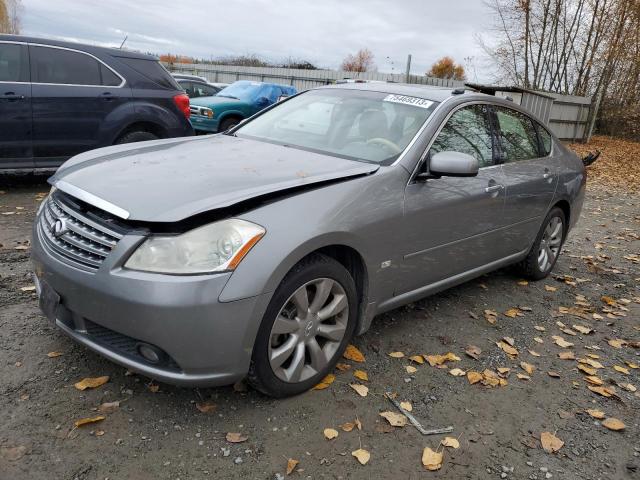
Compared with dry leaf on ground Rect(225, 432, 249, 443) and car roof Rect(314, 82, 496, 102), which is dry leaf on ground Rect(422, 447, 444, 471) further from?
car roof Rect(314, 82, 496, 102)

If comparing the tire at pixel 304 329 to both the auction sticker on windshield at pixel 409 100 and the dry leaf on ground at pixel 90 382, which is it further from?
the auction sticker on windshield at pixel 409 100

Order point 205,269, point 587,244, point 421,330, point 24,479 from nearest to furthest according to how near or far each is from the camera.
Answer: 1. point 24,479
2. point 205,269
3. point 421,330
4. point 587,244

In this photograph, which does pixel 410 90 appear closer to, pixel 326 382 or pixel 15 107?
pixel 326 382

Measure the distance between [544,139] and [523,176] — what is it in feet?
2.92

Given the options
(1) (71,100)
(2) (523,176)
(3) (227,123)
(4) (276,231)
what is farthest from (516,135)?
(3) (227,123)

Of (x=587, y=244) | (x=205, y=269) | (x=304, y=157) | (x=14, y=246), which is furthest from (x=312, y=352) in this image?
(x=587, y=244)

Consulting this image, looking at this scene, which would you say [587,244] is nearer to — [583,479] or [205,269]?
[583,479]

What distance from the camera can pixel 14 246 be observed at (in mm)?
4602

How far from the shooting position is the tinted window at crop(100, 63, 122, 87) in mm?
6688

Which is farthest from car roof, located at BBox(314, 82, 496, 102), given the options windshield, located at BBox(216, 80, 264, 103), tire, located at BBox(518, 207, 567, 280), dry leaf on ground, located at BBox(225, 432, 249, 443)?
windshield, located at BBox(216, 80, 264, 103)

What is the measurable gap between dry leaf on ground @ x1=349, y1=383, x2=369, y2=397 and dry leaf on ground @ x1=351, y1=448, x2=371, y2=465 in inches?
18.2

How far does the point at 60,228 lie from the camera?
263 cm

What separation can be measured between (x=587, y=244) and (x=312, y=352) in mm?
5416

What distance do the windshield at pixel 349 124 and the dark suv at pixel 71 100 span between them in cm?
326
